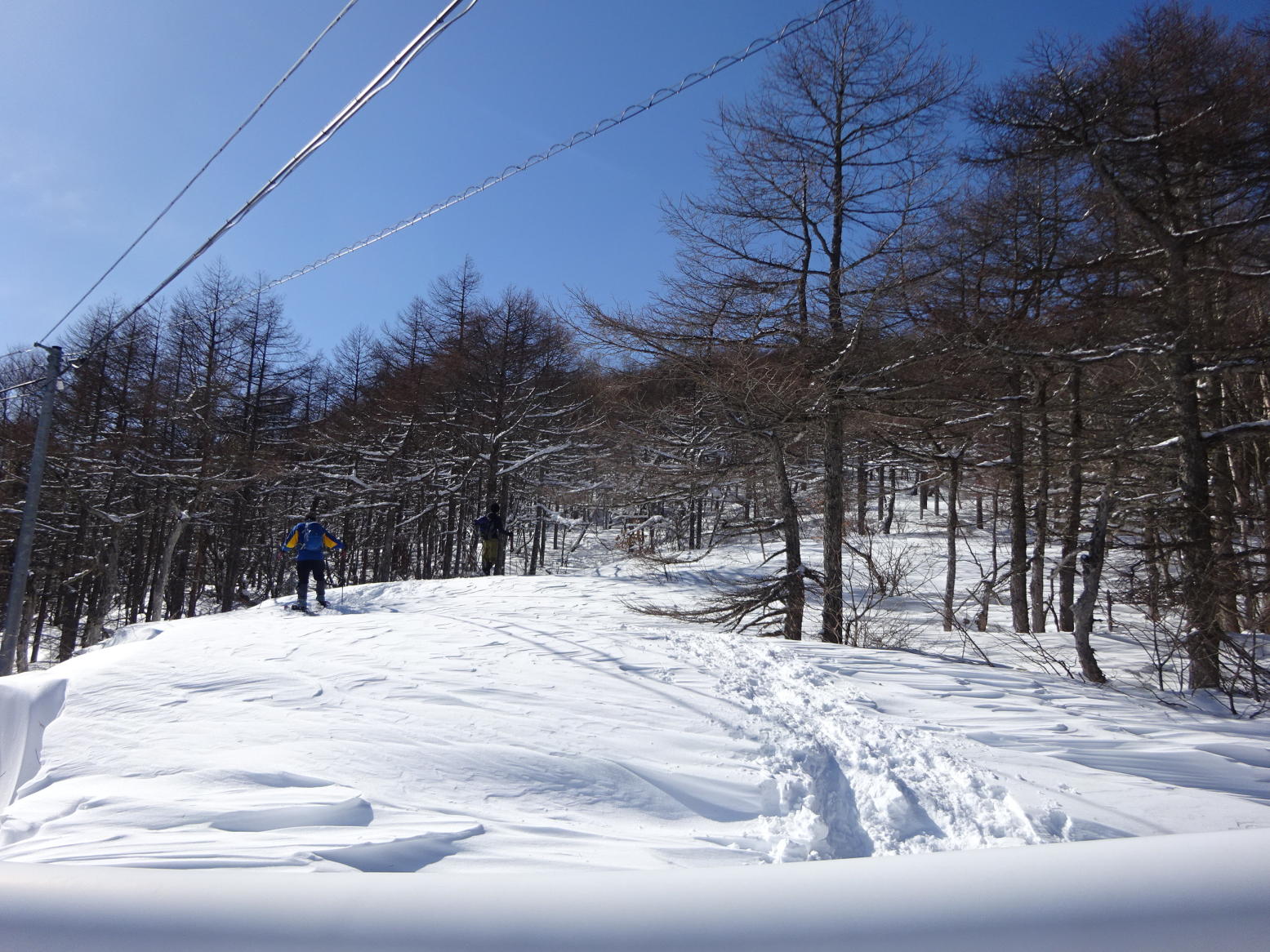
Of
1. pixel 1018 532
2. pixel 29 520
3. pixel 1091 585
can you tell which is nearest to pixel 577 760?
pixel 1091 585

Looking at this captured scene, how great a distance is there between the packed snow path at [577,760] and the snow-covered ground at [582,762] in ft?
0.08

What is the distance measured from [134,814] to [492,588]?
10306 millimetres

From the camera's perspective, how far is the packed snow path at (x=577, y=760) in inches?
137

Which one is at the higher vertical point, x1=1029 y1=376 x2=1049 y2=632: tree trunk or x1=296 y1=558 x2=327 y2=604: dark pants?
x1=1029 y1=376 x2=1049 y2=632: tree trunk

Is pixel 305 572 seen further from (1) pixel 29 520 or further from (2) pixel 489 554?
(2) pixel 489 554

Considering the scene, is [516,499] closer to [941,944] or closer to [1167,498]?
[1167,498]

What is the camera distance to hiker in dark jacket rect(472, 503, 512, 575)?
17.5 metres

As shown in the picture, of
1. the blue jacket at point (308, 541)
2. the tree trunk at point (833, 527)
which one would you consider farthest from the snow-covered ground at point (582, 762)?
the blue jacket at point (308, 541)

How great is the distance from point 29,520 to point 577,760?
12787mm

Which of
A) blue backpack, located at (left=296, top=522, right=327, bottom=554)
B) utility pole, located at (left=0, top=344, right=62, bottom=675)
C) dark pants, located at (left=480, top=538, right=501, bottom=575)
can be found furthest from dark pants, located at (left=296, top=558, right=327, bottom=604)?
dark pants, located at (left=480, top=538, right=501, bottom=575)

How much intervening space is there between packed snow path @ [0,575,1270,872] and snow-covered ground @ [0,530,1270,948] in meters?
0.02

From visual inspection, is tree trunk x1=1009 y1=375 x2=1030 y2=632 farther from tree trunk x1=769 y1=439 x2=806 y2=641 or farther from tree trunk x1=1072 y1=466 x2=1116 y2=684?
tree trunk x1=769 y1=439 x2=806 y2=641

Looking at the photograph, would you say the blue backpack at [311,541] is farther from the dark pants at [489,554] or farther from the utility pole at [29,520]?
the dark pants at [489,554]

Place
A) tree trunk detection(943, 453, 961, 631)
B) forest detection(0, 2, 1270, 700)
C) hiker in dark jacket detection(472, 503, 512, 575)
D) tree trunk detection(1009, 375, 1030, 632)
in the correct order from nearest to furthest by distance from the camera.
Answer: forest detection(0, 2, 1270, 700) → tree trunk detection(1009, 375, 1030, 632) → tree trunk detection(943, 453, 961, 631) → hiker in dark jacket detection(472, 503, 512, 575)
